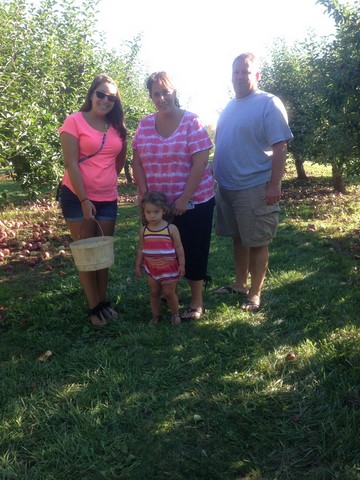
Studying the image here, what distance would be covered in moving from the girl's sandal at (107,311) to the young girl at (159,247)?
1.66 ft

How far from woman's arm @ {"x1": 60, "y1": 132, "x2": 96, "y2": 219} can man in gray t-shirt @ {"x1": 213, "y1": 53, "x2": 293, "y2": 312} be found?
4.24 feet

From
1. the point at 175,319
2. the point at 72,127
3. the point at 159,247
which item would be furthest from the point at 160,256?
the point at 72,127

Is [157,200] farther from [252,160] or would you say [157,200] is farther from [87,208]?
[252,160]

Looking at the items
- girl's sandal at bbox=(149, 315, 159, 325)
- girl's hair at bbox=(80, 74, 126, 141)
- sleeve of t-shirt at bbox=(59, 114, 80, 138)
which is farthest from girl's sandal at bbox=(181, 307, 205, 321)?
sleeve of t-shirt at bbox=(59, 114, 80, 138)

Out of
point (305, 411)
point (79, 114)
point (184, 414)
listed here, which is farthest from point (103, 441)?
point (79, 114)

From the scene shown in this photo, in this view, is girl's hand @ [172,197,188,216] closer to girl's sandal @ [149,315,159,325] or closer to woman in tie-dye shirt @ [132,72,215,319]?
woman in tie-dye shirt @ [132,72,215,319]

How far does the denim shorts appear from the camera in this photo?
11.6 feet

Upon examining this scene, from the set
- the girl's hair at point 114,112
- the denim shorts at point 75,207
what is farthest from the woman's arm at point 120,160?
the denim shorts at point 75,207

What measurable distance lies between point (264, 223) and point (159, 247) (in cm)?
100

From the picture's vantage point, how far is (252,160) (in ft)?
12.2

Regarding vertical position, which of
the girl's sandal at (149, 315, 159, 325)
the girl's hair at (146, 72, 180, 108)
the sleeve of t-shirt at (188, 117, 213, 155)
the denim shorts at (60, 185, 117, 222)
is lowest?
the girl's sandal at (149, 315, 159, 325)

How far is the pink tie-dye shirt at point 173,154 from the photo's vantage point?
3324mm

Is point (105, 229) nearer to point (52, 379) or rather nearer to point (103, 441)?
point (52, 379)

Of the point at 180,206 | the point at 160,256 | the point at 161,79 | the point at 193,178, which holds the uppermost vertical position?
the point at 161,79
